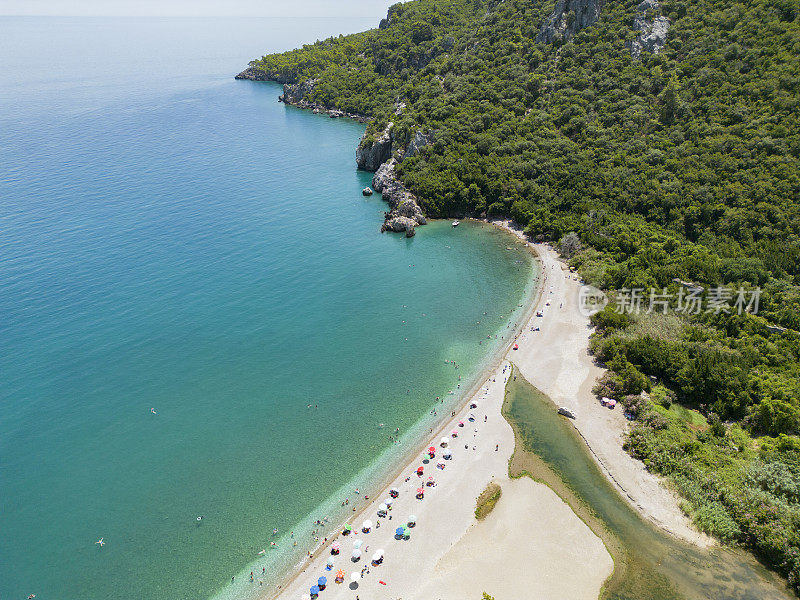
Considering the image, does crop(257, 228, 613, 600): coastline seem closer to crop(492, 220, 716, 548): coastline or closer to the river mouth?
the river mouth

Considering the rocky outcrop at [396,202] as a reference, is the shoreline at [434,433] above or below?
below

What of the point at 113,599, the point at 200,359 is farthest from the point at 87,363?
the point at 113,599

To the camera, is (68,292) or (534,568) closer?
(534,568)

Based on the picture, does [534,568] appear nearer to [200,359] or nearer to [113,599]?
[113,599]

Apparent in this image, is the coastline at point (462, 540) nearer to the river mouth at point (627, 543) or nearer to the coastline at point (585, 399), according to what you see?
the river mouth at point (627, 543)

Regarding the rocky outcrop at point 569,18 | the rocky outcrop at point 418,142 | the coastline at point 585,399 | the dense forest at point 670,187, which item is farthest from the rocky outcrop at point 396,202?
the rocky outcrop at point 569,18

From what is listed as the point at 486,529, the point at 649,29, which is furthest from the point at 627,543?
the point at 649,29

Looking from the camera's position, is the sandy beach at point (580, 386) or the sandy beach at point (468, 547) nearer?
A: the sandy beach at point (468, 547)
